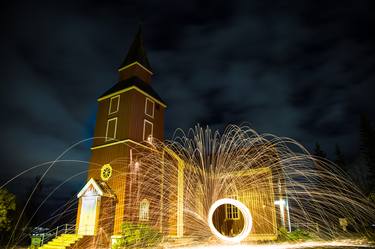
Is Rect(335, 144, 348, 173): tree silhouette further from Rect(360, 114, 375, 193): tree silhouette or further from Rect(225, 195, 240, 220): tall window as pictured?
Rect(225, 195, 240, 220): tall window

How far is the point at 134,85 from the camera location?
818 inches

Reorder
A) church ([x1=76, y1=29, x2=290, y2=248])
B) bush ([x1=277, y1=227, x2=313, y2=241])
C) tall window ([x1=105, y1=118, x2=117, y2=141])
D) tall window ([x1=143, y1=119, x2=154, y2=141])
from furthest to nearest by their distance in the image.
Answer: tall window ([x1=143, y1=119, x2=154, y2=141]) < tall window ([x1=105, y1=118, x2=117, y2=141]) < church ([x1=76, y1=29, x2=290, y2=248]) < bush ([x1=277, y1=227, x2=313, y2=241])

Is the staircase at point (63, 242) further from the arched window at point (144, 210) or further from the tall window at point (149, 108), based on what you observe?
the tall window at point (149, 108)

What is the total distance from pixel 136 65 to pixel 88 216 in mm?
13336

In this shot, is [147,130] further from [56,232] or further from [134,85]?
[56,232]

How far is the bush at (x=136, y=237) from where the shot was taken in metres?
14.2

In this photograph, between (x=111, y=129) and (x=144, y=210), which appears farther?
(x=111, y=129)

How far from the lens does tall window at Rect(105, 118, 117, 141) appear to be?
66.5 feet

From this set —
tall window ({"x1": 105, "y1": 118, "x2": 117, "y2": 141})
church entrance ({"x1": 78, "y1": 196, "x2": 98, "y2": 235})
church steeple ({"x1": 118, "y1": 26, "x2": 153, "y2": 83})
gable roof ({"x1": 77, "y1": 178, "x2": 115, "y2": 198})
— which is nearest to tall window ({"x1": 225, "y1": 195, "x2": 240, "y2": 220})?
gable roof ({"x1": 77, "y1": 178, "x2": 115, "y2": 198})

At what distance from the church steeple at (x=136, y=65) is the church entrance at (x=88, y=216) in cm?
1132

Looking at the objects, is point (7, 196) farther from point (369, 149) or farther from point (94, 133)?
point (369, 149)

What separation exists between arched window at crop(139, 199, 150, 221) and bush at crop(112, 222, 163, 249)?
2372mm

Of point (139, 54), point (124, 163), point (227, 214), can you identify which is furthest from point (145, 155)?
point (139, 54)

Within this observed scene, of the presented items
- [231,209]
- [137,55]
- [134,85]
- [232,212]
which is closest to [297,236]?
[232,212]
